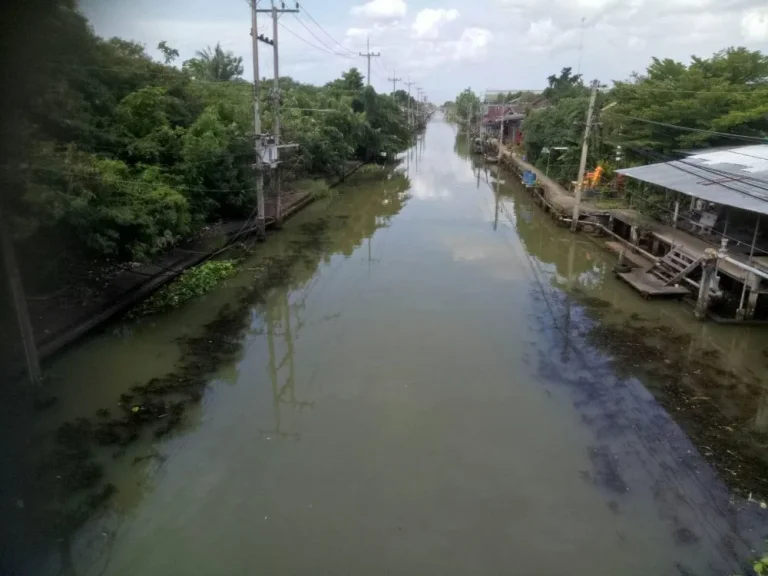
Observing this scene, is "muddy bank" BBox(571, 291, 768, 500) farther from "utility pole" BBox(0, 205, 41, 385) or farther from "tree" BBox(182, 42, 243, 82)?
"tree" BBox(182, 42, 243, 82)

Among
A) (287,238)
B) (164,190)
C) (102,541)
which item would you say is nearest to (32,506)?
(102,541)

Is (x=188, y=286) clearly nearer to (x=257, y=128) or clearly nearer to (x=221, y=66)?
Answer: (x=257, y=128)

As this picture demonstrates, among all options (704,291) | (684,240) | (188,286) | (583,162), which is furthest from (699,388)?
(583,162)

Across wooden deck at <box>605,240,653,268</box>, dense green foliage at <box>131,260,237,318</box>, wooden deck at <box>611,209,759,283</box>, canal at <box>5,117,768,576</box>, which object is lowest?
canal at <box>5,117,768,576</box>

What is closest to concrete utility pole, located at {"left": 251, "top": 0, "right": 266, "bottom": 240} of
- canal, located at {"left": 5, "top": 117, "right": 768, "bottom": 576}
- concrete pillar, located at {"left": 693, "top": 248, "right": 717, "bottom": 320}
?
canal, located at {"left": 5, "top": 117, "right": 768, "bottom": 576}

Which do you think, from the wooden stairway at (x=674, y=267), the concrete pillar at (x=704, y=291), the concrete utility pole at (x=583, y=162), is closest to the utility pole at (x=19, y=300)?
the concrete pillar at (x=704, y=291)

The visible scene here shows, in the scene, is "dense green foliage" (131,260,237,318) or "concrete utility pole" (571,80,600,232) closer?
"dense green foliage" (131,260,237,318)

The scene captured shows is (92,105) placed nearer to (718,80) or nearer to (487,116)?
(718,80)

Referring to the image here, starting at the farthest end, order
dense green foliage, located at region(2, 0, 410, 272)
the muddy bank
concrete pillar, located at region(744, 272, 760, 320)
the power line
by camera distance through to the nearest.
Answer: the power line → concrete pillar, located at region(744, 272, 760, 320) → dense green foliage, located at region(2, 0, 410, 272) → the muddy bank
